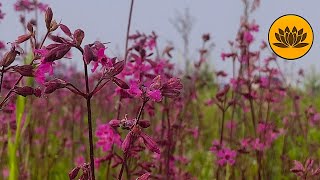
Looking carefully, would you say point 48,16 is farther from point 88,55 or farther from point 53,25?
point 88,55

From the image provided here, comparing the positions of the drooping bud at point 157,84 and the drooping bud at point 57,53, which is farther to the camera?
the drooping bud at point 157,84

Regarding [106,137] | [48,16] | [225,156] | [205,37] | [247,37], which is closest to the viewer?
[48,16]

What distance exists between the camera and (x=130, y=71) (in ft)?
7.83

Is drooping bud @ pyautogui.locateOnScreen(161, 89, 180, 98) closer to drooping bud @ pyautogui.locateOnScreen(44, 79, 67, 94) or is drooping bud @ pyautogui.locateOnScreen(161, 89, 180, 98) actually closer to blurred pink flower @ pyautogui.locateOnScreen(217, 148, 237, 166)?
drooping bud @ pyautogui.locateOnScreen(44, 79, 67, 94)

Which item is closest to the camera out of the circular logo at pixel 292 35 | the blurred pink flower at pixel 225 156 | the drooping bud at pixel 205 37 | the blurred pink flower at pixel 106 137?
the blurred pink flower at pixel 106 137

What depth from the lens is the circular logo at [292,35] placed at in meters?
3.01

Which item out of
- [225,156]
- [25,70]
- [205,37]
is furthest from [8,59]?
[205,37]

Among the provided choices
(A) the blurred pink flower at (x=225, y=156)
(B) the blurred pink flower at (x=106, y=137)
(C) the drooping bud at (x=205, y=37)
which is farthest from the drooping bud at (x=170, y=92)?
(C) the drooping bud at (x=205, y=37)

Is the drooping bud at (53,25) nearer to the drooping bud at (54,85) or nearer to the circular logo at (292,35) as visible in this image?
the drooping bud at (54,85)

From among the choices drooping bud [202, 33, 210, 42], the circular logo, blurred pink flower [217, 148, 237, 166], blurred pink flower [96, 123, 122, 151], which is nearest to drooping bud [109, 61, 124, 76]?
blurred pink flower [96, 123, 122, 151]

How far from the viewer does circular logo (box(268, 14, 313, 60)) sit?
3.01 meters

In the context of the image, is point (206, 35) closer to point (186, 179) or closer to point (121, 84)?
point (186, 179)

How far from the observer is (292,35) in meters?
2.99

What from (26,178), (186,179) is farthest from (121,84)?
(26,178)
